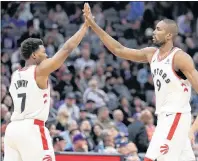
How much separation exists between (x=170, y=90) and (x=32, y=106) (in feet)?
5.64

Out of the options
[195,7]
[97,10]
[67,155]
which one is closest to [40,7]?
[97,10]

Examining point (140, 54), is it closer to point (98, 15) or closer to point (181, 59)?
point (181, 59)

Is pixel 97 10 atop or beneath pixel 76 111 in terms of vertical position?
atop

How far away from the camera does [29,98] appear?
9.84 meters

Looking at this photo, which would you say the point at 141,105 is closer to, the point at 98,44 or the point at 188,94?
the point at 98,44

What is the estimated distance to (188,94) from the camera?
9.85 metres

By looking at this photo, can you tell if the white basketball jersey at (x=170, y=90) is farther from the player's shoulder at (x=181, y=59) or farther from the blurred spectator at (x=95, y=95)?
the blurred spectator at (x=95, y=95)

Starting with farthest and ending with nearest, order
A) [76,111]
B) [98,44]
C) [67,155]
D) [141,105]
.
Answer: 1. [98,44]
2. [141,105]
3. [76,111]
4. [67,155]

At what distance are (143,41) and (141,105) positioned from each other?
3.12 meters

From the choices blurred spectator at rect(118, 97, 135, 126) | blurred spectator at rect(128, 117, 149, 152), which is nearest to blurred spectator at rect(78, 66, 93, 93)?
blurred spectator at rect(118, 97, 135, 126)

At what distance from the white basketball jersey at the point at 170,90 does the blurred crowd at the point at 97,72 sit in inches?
137

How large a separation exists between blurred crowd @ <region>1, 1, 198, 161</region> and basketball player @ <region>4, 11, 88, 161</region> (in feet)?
12.1

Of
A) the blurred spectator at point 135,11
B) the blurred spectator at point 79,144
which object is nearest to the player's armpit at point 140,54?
the blurred spectator at point 79,144

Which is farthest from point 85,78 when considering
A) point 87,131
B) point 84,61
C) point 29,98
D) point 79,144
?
point 29,98
